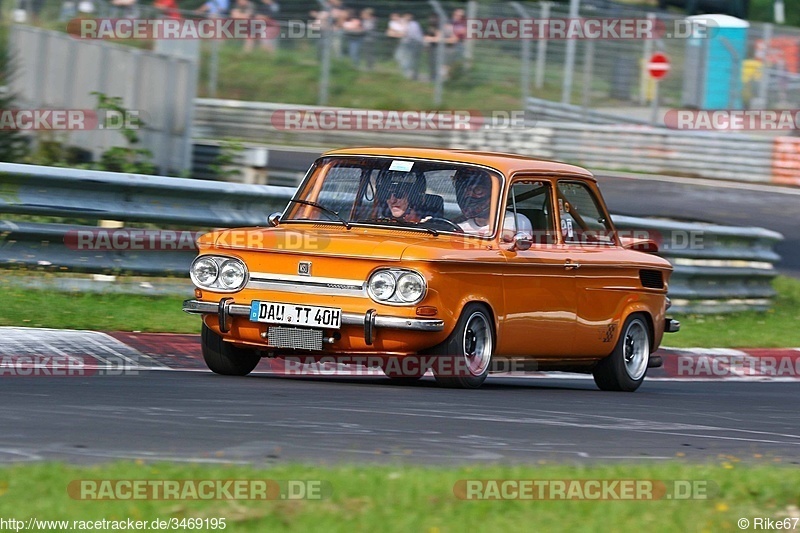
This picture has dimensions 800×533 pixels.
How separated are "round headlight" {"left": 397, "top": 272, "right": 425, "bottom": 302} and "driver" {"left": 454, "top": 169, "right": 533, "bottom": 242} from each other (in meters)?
0.91

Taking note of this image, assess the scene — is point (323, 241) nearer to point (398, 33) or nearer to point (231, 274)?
point (231, 274)

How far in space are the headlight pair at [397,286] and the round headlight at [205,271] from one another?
43.3 inches

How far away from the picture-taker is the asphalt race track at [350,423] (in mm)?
6074

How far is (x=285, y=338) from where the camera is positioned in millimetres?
8766

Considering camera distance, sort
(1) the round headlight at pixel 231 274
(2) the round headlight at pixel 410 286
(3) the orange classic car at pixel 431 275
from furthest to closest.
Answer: (1) the round headlight at pixel 231 274 < (3) the orange classic car at pixel 431 275 < (2) the round headlight at pixel 410 286

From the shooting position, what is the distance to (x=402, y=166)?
31.7 ft

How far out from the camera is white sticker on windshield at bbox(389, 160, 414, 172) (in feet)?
31.6

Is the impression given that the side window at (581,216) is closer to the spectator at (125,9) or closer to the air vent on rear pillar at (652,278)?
the air vent on rear pillar at (652,278)

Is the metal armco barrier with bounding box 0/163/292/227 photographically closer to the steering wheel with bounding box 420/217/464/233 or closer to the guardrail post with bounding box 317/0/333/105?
the steering wheel with bounding box 420/217/464/233

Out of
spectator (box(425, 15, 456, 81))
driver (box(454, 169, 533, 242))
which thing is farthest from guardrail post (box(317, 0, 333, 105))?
driver (box(454, 169, 533, 242))

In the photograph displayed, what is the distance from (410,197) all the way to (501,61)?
68.8ft

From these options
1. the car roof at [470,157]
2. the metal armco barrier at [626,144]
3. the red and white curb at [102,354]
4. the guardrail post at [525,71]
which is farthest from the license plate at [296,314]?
the guardrail post at [525,71]

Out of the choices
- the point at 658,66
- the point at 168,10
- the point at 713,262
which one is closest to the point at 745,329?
the point at 713,262

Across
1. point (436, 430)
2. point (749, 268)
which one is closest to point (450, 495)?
→ point (436, 430)
